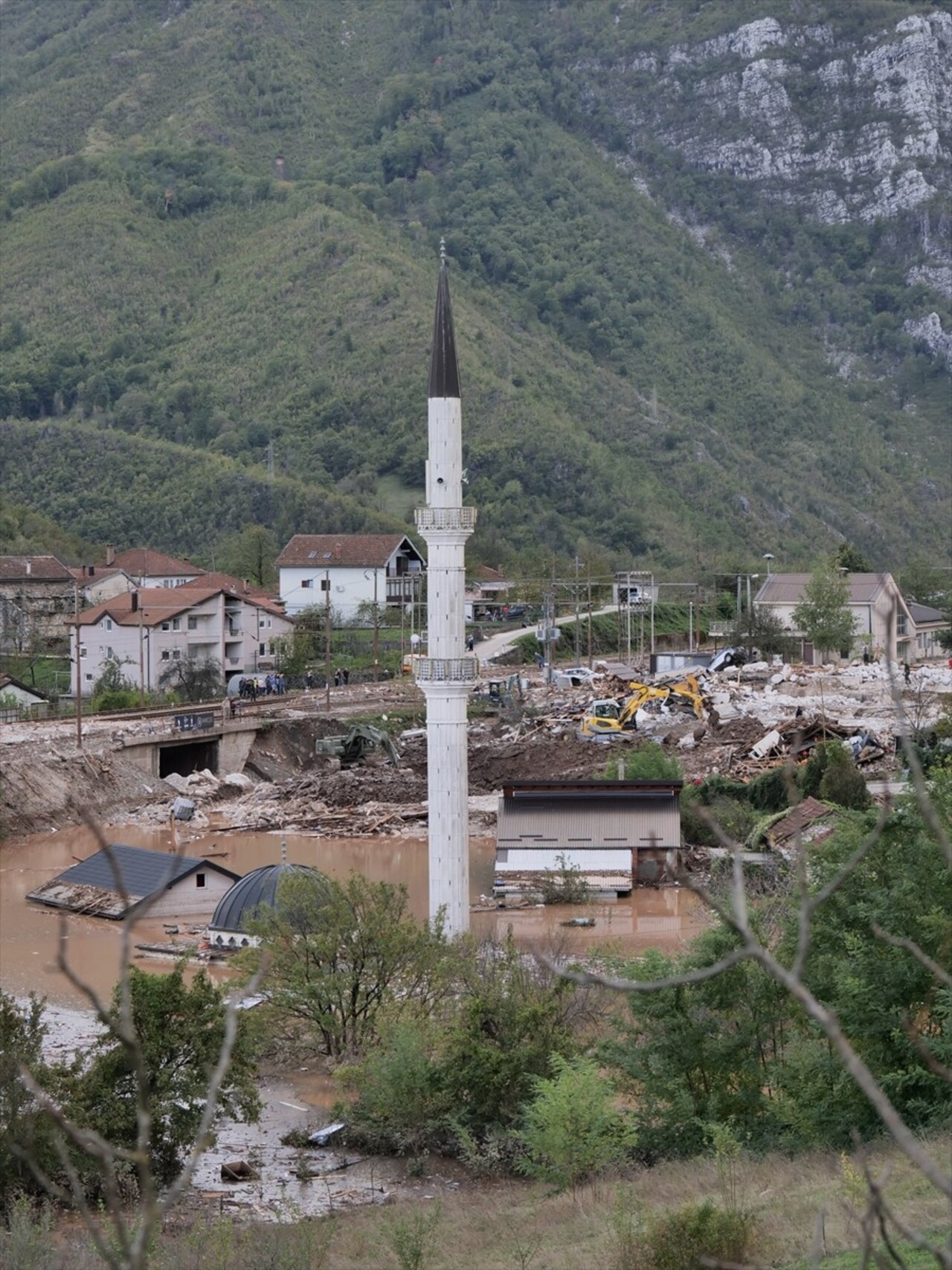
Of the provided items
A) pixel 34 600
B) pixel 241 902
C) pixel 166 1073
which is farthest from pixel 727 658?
pixel 166 1073

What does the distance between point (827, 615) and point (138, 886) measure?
44.7m

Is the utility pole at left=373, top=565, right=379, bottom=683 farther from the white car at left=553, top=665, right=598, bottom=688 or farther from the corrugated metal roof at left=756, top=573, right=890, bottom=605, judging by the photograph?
the corrugated metal roof at left=756, top=573, right=890, bottom=605

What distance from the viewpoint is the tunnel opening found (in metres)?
56.8

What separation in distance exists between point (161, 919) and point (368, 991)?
1224 centimetres

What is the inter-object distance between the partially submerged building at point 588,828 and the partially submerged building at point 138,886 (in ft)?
19.4

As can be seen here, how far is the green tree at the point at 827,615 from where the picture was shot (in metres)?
74.6

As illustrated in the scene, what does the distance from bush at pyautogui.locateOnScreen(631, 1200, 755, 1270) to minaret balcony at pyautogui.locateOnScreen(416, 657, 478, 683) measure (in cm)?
1774

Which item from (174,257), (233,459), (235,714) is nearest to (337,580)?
(235,714)

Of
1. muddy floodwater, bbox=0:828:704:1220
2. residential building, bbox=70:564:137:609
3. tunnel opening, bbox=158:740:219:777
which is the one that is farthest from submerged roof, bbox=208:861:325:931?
residential building, bbox=70:564:137:609

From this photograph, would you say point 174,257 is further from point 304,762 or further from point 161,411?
point 304,762

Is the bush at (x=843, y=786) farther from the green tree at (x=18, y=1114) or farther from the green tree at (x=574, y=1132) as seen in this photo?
the green tree at (x=18, y=1114)

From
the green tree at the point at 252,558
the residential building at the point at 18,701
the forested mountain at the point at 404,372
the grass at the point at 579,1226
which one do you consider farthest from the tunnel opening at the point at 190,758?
the forested mountain at the point at 404,372

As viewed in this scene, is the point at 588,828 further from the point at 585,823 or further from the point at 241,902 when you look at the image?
the point at 241,902

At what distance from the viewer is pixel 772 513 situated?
485ft
